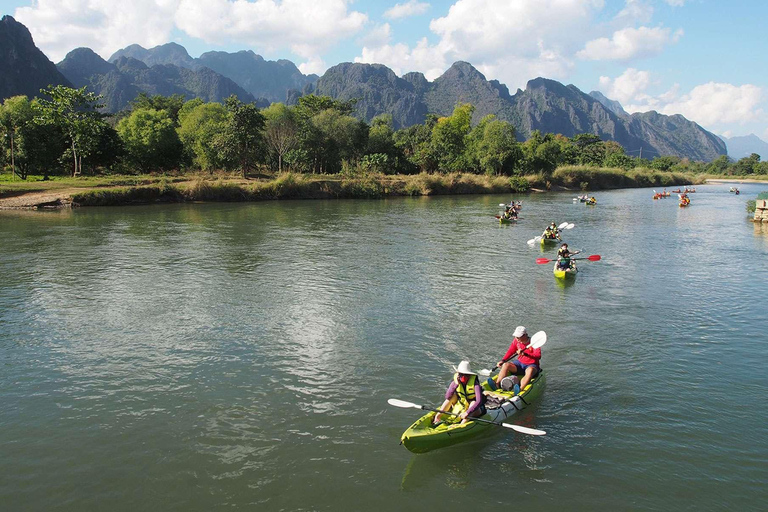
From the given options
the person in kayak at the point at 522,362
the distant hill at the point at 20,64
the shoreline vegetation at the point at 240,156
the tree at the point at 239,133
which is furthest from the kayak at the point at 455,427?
the distant hill at the point at 20,64

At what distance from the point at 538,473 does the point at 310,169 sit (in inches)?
2645

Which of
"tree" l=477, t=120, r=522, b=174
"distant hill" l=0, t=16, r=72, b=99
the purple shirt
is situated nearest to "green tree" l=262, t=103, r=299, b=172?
"tree" l=477, t=120, r=522, b=174

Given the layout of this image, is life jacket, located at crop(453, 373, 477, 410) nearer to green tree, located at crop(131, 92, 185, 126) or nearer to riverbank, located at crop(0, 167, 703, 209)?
riverbank, located at crop(0, 167, 703, 209)

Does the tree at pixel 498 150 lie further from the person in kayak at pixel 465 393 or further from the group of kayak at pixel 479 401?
the person in kayak at pixel 465 393

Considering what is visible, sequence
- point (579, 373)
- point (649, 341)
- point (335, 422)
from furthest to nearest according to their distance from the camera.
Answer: point (649, 341)
point (579, 373)
point (335, 422)

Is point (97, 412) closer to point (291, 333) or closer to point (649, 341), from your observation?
point (291, 333)

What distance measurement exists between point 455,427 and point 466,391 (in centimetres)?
79

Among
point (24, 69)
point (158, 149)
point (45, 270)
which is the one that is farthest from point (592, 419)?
point (24, 69)

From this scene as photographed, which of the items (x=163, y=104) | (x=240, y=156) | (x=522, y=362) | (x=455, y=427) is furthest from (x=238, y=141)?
(x=455, y=427)

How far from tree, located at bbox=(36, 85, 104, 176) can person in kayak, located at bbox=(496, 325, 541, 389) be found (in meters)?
53.5

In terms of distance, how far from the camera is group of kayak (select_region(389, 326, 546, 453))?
31.1ft

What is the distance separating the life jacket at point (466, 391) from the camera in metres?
10.1

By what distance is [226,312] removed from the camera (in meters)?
17.8

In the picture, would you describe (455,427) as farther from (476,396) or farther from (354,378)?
(354,378)
